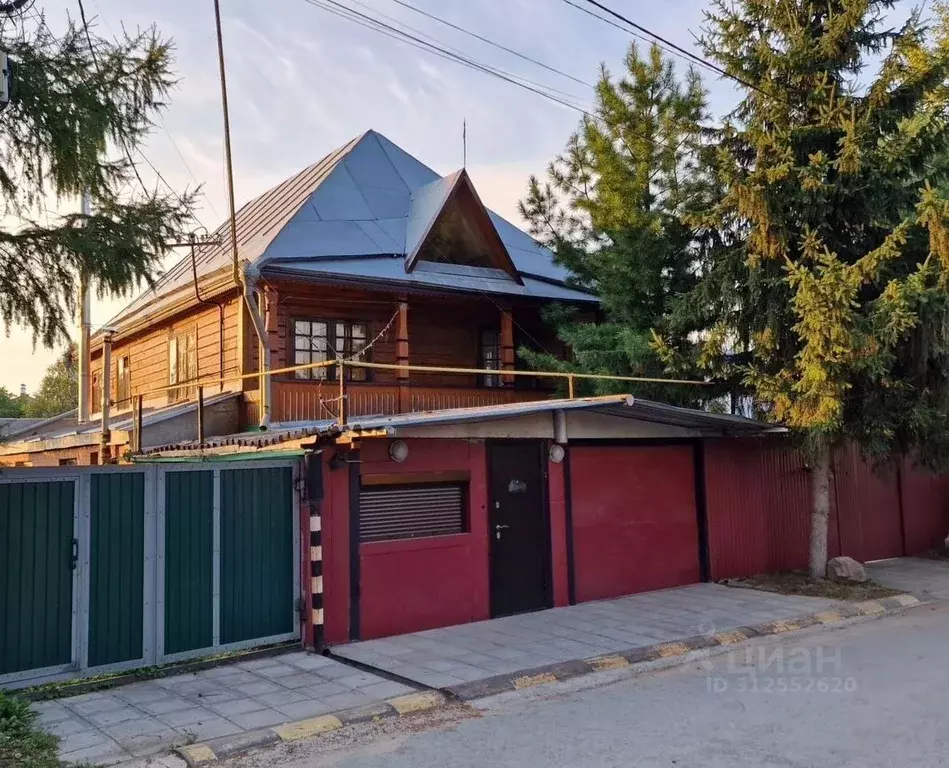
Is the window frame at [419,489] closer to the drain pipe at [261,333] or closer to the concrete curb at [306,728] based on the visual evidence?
the concrete curb at [306,728]

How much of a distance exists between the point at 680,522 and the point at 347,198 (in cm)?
940

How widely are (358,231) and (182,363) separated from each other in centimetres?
521

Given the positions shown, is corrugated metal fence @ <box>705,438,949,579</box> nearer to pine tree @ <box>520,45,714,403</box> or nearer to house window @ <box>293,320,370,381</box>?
pine tree @ <box>520,45,714,403</box>

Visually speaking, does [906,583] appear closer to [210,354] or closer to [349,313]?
[349,313]

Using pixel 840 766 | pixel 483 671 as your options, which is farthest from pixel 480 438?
pixel 840 766

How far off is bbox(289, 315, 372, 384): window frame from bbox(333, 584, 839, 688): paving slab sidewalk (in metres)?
6.49

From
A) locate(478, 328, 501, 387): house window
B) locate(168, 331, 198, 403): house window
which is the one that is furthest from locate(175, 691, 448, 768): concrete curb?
locate(168, 331, 198, 403): house window

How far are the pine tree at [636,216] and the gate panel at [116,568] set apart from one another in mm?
8135

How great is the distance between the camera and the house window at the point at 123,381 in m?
21.0

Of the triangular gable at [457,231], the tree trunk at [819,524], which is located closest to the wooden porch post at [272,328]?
the triangular gable at [457,231]

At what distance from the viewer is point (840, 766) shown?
5258 mm

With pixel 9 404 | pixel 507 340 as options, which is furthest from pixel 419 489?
pixel 9 404

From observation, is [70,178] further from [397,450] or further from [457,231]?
[457,231]

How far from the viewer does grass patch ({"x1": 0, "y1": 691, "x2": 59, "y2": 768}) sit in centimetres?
546
